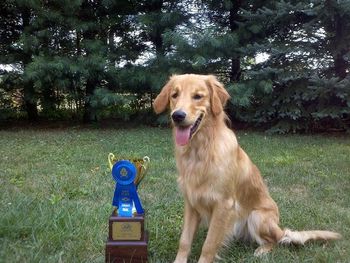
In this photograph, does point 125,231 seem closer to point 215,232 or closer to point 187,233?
point 187,233

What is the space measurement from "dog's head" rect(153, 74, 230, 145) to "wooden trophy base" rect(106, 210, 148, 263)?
0.63 m

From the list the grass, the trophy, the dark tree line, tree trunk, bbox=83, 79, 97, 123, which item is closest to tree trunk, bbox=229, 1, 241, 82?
the dark tree line

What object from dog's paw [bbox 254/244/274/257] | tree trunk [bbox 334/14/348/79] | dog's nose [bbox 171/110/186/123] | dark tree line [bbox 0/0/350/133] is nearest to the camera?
dog's nose [bbox 171/110/186/123]

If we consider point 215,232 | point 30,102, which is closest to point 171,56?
point 30,102

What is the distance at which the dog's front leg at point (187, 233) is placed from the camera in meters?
2.89

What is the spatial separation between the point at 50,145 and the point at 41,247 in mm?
5394

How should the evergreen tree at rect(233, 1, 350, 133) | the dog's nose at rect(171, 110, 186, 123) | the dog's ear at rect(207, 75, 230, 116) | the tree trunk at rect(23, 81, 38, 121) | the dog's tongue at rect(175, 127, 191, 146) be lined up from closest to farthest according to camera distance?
the dog's nose at rect(171, 110, 186, 123) → the dog's tongue at rect(175, 127, 191, 146) → the dog's ear at rect(207, 75, 230, 116) → the evergreen tree at rect(233, 1, 350, 133) → the tree trunk at rect(23, 81, 38, 121)

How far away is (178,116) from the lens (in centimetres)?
271

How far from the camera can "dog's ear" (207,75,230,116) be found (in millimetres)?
2906

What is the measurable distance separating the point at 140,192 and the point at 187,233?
170 centimetres

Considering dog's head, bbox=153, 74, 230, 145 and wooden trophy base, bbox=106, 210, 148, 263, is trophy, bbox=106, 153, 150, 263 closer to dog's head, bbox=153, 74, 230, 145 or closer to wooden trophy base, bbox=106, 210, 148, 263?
wooden trophy base, bbox=106, 210, 148, 263

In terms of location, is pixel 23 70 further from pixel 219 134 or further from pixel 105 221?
pixel 219 134

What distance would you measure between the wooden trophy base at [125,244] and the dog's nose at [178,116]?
70 centimetres

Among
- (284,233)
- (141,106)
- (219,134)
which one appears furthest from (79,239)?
(141,106)
